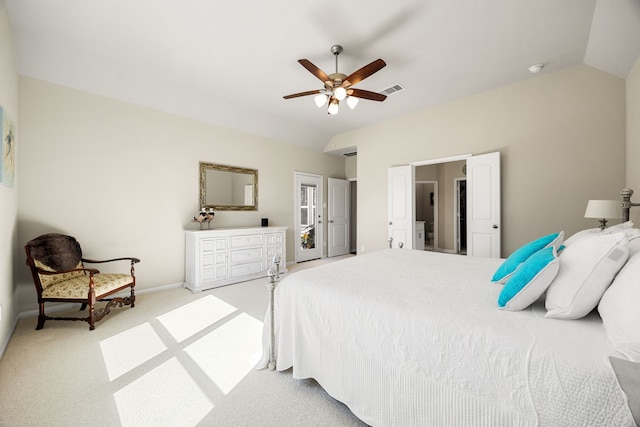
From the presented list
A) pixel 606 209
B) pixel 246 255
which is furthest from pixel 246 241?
pixel 606 209

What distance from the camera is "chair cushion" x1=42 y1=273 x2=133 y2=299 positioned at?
8.37 feet

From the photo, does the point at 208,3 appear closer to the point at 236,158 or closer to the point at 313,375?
the point at 236,158

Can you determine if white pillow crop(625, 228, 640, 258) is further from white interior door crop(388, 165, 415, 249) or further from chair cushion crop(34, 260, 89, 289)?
chair cushion crop(34, 260, 89, 289)

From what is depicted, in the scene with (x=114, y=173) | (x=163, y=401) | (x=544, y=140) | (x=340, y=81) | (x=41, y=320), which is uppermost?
(x=340, y=81)

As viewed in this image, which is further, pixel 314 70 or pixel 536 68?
pixel 536 68

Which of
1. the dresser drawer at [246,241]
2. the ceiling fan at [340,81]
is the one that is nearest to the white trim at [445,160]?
the ceiling fan at [340,81]

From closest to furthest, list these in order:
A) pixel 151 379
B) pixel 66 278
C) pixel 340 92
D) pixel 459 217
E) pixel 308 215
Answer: pixel 151 379
pixel 340 92
pixel 66 278
pixel 308 215
pixel 459 217

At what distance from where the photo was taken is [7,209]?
7.64 feet

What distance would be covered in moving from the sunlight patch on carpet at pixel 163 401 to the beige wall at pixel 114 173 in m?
2.29

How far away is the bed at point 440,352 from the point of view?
2.93 ft

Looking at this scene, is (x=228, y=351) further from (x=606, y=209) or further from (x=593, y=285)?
(x=606, y=209)

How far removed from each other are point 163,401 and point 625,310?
2.37 m

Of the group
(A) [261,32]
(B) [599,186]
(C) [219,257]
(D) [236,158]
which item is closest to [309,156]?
(D) [236,158]

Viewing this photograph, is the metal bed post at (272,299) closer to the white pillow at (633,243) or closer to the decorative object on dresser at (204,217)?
the white pillow at (633,243)
